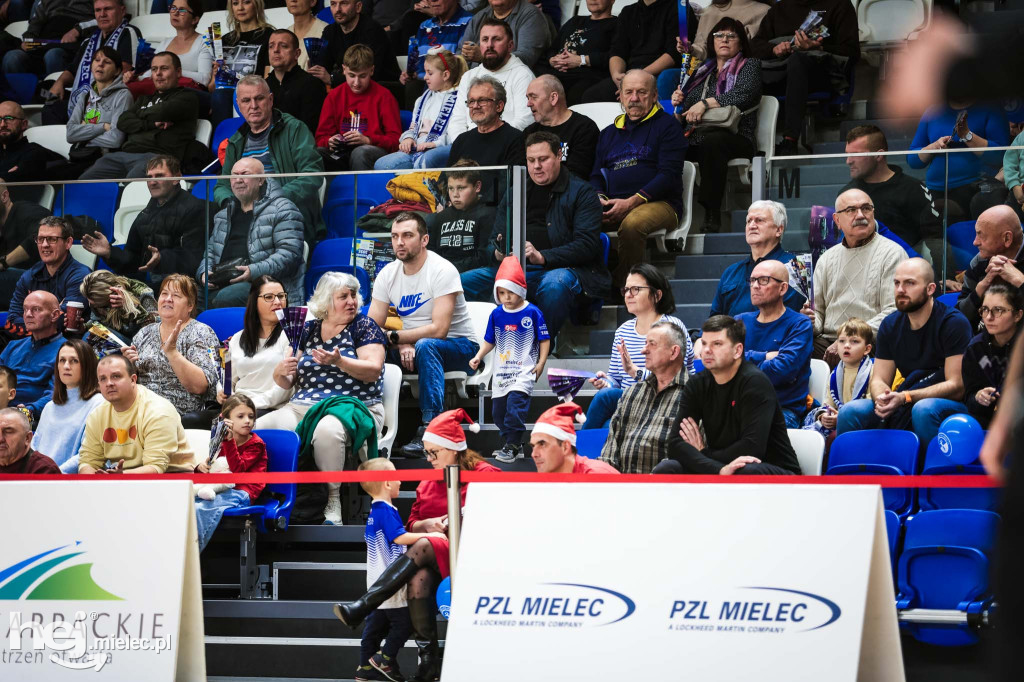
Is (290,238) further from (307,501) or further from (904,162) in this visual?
(904,162)

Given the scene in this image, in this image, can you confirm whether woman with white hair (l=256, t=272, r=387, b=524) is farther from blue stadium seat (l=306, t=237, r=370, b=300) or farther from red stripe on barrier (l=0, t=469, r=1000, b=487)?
red stripe on barrier (l=0, t=469, r=1000, b=487)

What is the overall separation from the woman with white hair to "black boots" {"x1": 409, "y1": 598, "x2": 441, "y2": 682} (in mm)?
1417

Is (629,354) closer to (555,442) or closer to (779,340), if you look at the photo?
(779,340)

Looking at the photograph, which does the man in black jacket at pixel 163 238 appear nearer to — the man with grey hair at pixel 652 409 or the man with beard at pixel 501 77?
the man with beard at pixel 501 77

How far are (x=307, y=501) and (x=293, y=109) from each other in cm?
374

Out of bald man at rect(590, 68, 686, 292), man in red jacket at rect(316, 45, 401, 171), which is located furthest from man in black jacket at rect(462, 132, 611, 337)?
man in red jacket at rect(316, 45, 401, 171)

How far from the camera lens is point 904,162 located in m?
6.33

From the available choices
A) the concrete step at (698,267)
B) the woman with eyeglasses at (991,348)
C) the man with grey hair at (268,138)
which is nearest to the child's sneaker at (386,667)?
the woman with eyeglasses at (991,348)

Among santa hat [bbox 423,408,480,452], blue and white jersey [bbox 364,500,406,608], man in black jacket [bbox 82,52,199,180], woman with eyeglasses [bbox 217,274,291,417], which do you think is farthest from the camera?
man in black jacket [bbox 82,52,199,180]

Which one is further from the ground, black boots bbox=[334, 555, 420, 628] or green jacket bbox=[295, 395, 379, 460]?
green jacket bbox=[295, 395, 379, 460]

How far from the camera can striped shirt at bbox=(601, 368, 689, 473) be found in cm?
582

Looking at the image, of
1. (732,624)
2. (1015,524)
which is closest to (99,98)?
(732,624)

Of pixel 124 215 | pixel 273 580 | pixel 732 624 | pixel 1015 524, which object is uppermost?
pixel 124 215

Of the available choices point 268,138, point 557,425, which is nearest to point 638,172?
point 268,138
